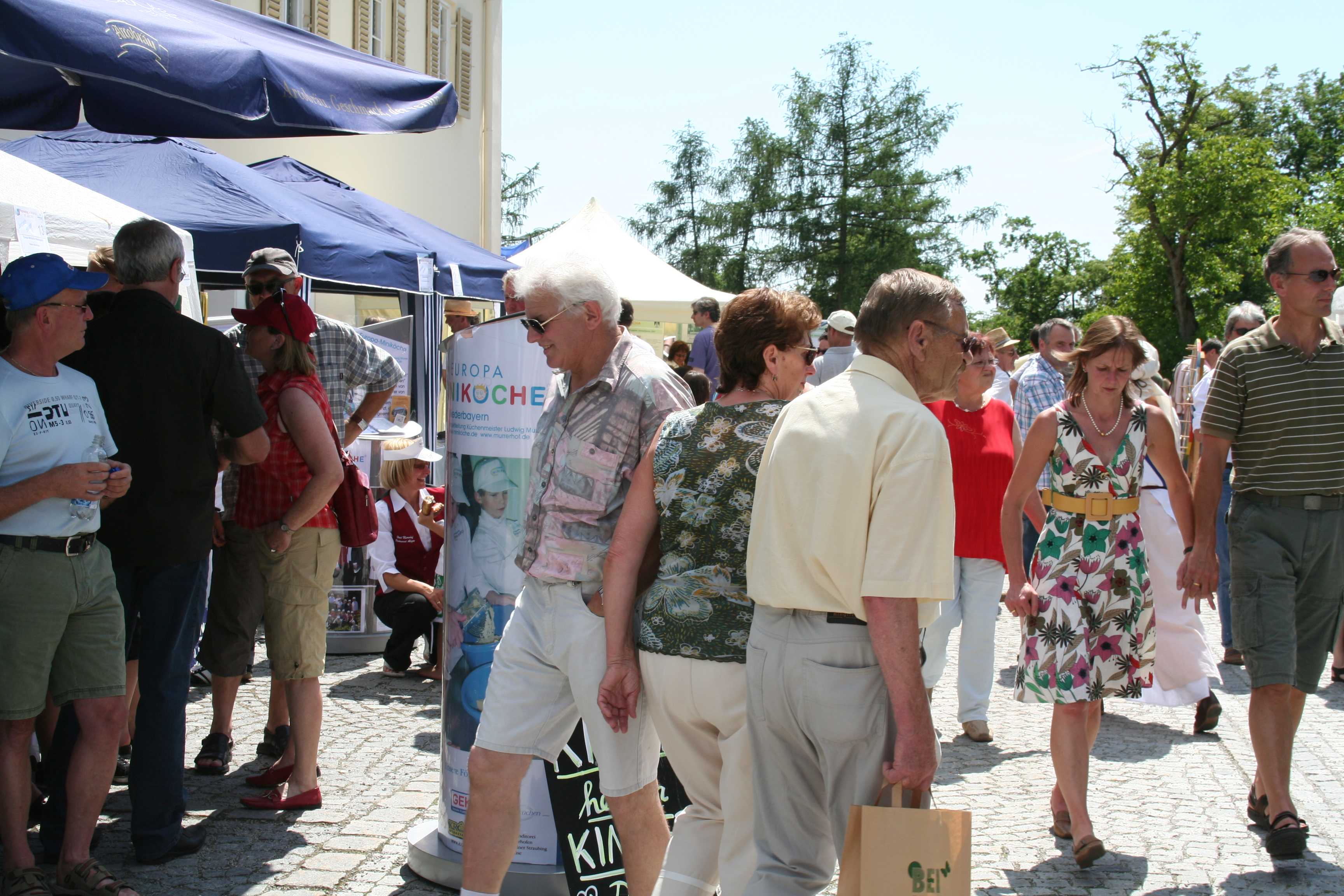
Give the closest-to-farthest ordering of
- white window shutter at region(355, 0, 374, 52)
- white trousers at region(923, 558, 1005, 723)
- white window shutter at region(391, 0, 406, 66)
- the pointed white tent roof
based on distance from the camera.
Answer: white trousers at region(923, 558, 1005, 723) < the pointed white tent roof < white window shutter at region(355, 0, 374, 52) < white window shutter at region(391, 0, 406, 66)

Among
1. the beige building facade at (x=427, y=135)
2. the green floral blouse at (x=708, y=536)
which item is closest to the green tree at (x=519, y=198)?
the beige building facade at (x=427, y=135)

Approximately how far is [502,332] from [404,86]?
1090 mm

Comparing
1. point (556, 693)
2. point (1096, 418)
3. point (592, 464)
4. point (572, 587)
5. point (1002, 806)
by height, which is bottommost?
point (1002, 806)

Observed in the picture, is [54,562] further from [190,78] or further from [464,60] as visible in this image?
[464,60]

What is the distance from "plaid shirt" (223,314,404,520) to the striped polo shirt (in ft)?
13.1

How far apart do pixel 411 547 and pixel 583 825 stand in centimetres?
393

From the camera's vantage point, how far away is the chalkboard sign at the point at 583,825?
3645 millimetres

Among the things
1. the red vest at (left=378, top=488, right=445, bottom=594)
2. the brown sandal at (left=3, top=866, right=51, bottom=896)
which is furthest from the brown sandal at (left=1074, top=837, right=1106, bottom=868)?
the red vest at (left=378, top=488, right=445, bottom=594)

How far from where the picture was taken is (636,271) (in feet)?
53.6

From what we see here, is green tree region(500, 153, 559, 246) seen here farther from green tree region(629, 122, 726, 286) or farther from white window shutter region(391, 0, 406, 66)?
white window shutter region(391, 0, 406, 66)

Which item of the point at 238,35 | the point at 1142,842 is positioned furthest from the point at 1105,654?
the point at 238,35

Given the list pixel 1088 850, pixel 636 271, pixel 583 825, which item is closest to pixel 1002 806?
pixel 1088 850

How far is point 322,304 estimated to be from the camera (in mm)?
19312

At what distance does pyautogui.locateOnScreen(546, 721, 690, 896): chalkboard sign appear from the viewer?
3.64 metres
